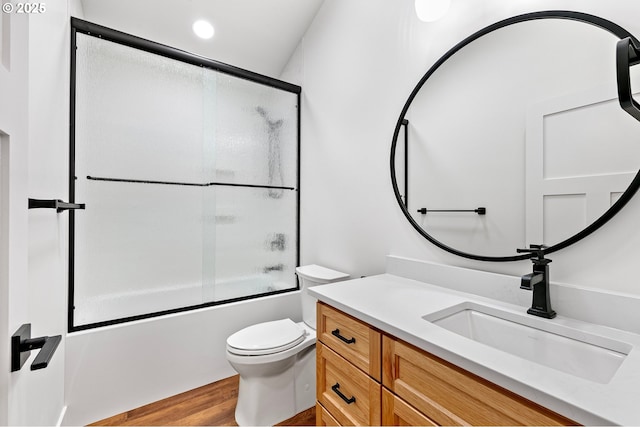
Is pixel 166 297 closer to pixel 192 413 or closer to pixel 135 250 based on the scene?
pixel 135 250

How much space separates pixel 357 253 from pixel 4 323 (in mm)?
1541

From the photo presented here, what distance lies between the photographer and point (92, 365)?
156 centimetres

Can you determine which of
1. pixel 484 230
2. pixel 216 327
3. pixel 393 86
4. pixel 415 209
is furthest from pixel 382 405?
pixel 393 86

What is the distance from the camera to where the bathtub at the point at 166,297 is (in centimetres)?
164

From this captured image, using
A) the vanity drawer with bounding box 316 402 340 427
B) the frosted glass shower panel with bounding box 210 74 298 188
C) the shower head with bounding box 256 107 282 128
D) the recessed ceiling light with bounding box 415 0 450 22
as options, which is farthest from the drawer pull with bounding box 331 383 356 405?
the shower head with bounding box 256 107 282 128

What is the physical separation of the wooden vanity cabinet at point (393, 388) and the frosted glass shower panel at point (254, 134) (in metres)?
1.34

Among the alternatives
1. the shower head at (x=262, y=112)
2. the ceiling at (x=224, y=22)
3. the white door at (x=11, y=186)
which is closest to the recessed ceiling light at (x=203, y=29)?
the ceiling at (x=224, y=22)

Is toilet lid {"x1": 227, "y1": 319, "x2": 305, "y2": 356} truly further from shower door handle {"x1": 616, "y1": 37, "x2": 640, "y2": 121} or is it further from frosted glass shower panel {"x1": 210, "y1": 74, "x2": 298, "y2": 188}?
shower door handle {"x1": 616, "y1": 37, "x2": 640, "y2": 121}

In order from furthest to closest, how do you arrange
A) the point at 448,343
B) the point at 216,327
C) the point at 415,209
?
the point at 216,327 → the point at 415,209 → the point at 448,343

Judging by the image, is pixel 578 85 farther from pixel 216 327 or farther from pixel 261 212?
pixel 216 327

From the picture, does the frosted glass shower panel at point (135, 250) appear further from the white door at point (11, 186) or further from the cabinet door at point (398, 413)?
the cabinet door at point (398, 413)

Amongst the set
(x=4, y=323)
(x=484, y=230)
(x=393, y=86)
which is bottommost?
(x=4, y=323)

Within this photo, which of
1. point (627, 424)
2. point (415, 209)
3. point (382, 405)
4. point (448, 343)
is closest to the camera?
point (627, 424)

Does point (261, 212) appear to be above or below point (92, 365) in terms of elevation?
above
